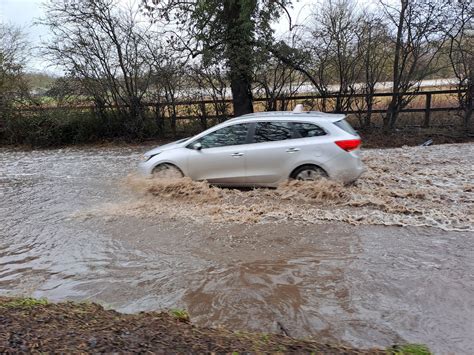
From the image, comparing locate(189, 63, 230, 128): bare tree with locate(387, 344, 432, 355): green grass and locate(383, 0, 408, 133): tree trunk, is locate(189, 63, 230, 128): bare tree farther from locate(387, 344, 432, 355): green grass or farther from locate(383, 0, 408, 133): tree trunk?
locate(387, 344, 432, 355): green grass

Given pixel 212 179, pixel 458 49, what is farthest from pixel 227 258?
pixel 458 49

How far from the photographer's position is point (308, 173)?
7777 millimetres

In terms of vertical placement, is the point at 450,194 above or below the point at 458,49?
below

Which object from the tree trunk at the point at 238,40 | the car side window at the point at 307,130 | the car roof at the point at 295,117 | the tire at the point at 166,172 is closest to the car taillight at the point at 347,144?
the car side window at the point at 307,130

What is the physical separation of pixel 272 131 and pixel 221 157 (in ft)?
3.75

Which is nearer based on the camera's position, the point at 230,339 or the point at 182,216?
the point at 230,339

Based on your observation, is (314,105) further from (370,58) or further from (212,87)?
(212,87)

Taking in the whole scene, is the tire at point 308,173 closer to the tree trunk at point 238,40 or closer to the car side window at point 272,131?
the car side window at point 272,131

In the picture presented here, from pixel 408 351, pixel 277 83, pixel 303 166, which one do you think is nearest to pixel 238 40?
pixel 277 83

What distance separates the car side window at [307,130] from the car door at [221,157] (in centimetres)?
103

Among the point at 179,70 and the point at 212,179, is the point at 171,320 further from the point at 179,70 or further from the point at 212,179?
the point at 179,70

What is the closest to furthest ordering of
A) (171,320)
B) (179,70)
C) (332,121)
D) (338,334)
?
(171,320)
(338,334)
(332,121)
(179,70)

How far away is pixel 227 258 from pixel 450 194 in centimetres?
446

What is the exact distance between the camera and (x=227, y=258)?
554 cm
